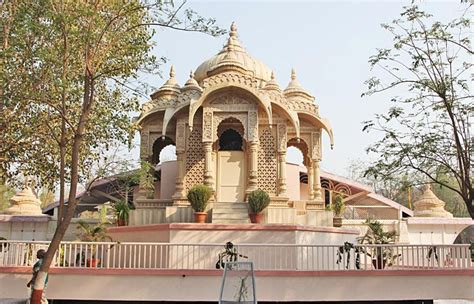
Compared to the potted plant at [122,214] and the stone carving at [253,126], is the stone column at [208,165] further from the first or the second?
the potted plant at [122,214]

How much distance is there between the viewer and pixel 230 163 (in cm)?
1478

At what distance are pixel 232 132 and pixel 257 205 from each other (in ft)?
11.7

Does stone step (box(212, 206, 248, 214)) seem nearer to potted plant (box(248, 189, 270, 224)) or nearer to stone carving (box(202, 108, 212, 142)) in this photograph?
potted plant (box(248, 189, 270, 224))

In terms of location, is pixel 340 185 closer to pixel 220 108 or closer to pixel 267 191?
pixel 267 191

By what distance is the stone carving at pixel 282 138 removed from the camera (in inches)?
565

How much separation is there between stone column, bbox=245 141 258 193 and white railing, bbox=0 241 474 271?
3.12 metres

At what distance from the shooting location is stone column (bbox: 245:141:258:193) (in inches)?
540

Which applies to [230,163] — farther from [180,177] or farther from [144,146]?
[144,146]

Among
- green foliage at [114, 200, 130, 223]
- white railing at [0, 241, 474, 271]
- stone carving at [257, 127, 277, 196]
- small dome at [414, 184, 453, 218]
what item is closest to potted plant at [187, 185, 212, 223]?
white railing at [0, 241, 474, 271]

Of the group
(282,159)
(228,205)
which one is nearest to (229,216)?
(228,205)

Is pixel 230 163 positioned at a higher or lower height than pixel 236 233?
higher

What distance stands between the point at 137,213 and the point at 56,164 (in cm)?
261

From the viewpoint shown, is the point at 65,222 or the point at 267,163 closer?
the point at 65,222

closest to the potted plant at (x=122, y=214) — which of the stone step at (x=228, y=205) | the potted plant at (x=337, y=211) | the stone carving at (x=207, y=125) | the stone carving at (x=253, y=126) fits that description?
the stone step at (x=228, y=205)
